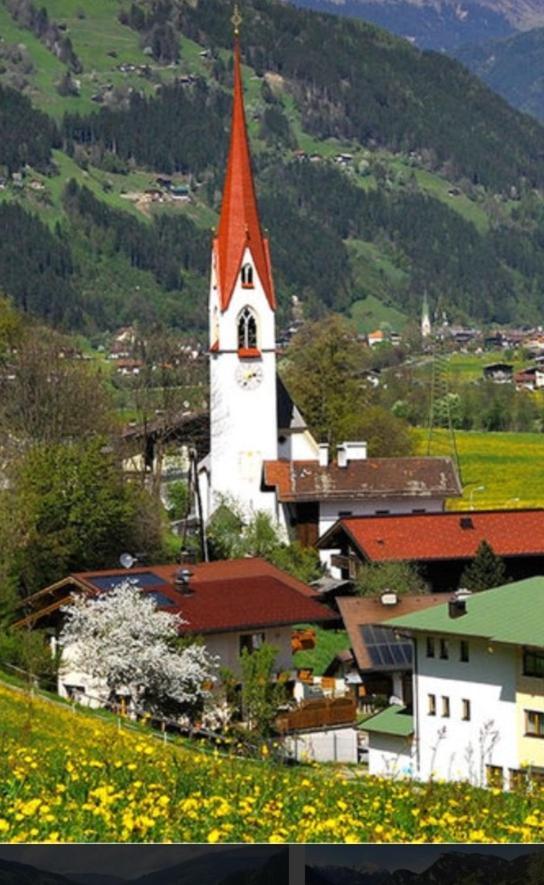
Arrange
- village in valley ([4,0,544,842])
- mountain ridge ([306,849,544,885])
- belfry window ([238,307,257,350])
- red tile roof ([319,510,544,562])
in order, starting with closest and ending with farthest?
mountain ridge ([306,849,544,885]) < village in valley ([4,0,544,842]) < red tile roof ([319,510,544,562]) < belfry window ([238,307,257,350])

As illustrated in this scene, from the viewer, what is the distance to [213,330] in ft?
265

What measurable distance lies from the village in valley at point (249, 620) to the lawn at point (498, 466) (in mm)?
3102

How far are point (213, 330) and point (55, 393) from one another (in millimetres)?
15851

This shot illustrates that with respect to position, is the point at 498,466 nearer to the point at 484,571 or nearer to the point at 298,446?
the point at 298,446

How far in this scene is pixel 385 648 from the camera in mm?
48344

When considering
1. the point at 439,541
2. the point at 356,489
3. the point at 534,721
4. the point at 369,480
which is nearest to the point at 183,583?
the point at 534,721

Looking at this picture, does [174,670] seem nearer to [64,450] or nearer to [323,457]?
[64,450]

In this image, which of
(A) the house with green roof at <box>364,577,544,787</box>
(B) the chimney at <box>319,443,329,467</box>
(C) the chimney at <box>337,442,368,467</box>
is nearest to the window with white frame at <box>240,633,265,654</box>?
(A) the house with green roof at <box>364,577,544,787</box>

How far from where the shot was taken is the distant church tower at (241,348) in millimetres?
79000

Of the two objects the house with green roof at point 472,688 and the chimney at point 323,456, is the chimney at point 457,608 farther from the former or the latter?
the chimney at point 323,456

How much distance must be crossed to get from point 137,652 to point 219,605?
5819mm

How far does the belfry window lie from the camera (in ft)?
262

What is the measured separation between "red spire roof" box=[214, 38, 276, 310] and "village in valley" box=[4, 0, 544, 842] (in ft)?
0.27

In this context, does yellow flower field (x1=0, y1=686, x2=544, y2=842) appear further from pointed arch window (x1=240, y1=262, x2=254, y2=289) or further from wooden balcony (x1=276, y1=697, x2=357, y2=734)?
pointed arch window (x1=240, y1=262, x2=254, y2=289)
